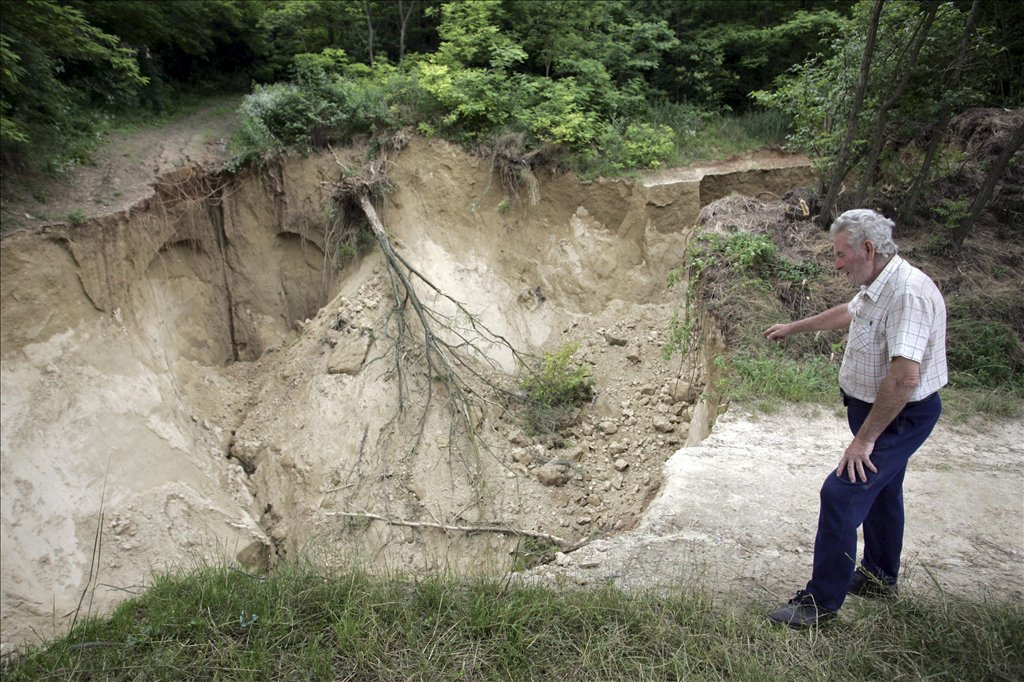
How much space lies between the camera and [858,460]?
289cm

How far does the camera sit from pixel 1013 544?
402 centimetres

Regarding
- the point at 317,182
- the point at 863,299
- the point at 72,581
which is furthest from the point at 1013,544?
the point at 317,182

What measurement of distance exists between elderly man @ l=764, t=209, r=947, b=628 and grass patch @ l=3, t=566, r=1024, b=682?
270mm

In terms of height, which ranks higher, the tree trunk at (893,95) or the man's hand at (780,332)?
the tree trunk at (893,95)

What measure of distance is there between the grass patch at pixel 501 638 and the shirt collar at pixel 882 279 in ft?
5.26

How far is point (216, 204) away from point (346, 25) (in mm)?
6116

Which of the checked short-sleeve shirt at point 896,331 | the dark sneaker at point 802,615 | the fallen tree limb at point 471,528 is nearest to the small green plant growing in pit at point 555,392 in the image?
the fallen tree limb at point 471,528

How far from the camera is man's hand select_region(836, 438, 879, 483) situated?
9.43ft

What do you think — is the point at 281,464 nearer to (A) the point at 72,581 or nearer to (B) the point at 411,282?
(A) the point at 72,581

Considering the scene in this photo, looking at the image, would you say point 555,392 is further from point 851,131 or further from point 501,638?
point 501,638

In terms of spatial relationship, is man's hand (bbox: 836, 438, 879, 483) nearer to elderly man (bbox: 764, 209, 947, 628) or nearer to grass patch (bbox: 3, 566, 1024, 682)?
elderly man (bbox: 764, 209, 947, 628)

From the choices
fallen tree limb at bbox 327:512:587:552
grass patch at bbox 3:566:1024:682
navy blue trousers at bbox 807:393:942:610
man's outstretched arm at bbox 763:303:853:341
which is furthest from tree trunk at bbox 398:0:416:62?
navy blue trousers at bbox 807:393:942:610

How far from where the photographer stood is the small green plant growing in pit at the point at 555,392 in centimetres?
877

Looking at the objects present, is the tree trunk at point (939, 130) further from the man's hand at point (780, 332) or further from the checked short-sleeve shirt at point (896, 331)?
the checked short-sleeve shirt at point (896, 331)
